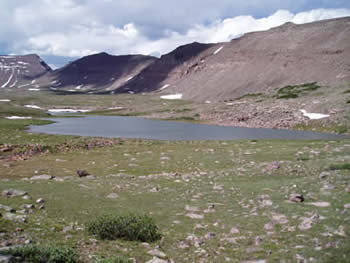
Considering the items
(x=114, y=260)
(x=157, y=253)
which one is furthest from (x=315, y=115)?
(x=114, y=260)

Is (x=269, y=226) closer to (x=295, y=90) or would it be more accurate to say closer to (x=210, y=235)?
(x=210, y=235)

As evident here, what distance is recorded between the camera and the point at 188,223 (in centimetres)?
1330

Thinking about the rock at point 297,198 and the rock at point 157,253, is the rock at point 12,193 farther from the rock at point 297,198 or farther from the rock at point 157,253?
the rock at point 297,198

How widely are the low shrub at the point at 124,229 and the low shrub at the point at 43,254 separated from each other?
8.09 ft

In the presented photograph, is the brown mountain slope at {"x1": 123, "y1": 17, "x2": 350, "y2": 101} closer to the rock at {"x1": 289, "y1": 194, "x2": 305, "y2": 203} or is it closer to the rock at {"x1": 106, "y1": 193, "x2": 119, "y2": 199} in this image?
the rock at {"x1": 289, "y1": 194, "x2": 305, "y2": 203}

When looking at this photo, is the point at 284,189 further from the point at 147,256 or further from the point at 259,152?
the point at 259,152

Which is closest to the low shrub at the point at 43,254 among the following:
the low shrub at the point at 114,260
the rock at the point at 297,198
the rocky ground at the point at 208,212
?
the rocky ground at the point at 208,212

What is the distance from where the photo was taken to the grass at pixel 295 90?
396 feet

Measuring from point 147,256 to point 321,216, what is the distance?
7.54m

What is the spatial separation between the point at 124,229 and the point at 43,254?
3.33 metres

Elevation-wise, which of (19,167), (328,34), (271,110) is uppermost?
(328,34)

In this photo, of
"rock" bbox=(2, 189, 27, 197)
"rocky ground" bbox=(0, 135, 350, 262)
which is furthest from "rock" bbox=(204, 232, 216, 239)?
"rock" bbox=(2, 189, 27, 197)

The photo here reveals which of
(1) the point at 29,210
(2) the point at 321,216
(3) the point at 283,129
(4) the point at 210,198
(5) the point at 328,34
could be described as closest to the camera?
(2) the point at 321,216

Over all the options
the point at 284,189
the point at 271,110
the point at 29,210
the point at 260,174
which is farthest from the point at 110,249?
the point at 271,110
